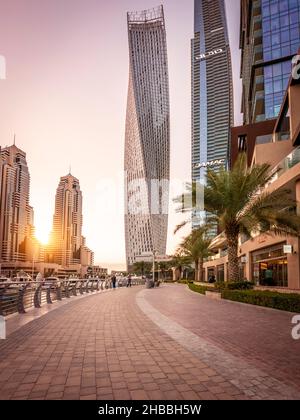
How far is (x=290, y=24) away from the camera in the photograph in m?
59.6

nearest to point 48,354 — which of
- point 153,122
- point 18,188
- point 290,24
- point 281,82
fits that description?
point 281,82

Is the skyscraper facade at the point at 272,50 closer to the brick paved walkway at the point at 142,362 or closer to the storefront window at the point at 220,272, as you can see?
the storefront window at the point at 220,272

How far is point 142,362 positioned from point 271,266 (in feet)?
75.9

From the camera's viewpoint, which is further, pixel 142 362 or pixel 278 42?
pixel 278 42

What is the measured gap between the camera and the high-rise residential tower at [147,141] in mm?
142875

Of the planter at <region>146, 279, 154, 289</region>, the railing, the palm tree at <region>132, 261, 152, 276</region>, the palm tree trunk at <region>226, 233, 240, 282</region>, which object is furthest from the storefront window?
the palm tree at <region>132, 261, 152, 276</region>

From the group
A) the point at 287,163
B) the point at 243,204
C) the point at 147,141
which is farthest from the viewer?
the point at 147,141

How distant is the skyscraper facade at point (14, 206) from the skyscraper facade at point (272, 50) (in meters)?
114

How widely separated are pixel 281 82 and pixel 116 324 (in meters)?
58.7

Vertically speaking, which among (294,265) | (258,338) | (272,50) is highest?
(272,50)

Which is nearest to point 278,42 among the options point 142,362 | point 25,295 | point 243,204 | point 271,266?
point 271,266

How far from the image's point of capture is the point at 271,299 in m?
13.7

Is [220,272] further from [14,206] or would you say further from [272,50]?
[14,206]

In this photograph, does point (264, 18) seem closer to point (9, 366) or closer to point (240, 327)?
point (240, 327)
